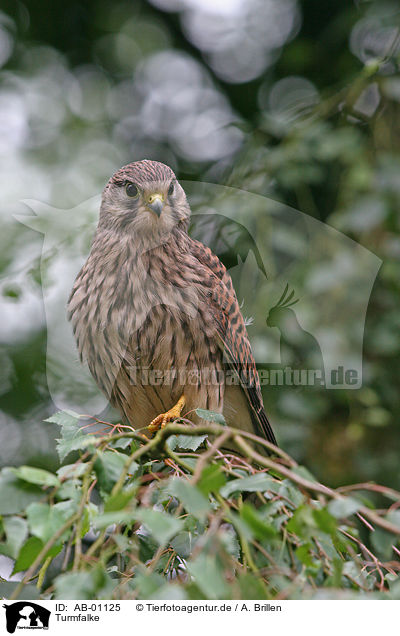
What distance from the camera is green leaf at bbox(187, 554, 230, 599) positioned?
784 millimetres

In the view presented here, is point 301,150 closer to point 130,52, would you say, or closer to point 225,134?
point 225,134

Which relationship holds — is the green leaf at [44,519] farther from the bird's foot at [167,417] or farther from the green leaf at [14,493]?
the bird's foot at [167,417]

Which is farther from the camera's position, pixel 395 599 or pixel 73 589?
pixel 395 599

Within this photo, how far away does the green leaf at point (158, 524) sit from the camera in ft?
2.63

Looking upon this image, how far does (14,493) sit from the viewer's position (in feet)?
3.28

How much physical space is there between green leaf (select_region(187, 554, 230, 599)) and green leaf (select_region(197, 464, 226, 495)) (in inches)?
3.7

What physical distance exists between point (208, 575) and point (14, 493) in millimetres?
367

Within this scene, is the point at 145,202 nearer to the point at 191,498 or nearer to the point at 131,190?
the point at 131,190

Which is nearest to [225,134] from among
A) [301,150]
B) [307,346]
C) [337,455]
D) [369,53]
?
[301,150]

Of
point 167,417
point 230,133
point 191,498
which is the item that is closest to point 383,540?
point 191,498

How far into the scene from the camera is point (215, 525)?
870 millimetres

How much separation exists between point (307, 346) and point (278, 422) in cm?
41

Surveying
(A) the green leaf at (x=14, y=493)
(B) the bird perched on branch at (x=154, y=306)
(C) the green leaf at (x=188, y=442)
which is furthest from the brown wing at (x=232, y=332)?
(A) the green leaf at (x=14, y=493)

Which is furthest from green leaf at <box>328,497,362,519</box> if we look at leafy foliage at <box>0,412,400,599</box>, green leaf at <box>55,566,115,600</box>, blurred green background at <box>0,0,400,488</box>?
blurred green background at <box>0,0,400,488</box>
